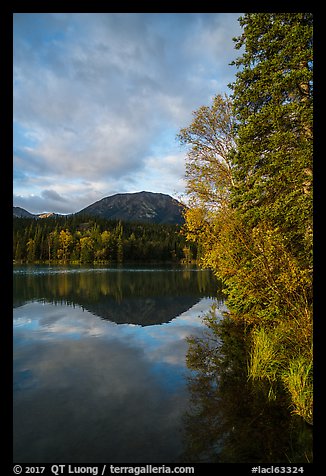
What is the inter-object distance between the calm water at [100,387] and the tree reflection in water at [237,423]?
0.48 meters

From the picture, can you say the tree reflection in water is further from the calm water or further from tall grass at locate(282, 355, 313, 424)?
the calm water

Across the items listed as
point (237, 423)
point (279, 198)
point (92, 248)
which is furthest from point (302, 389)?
point (92, 248)

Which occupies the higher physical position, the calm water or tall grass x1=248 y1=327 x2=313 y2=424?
tall grass x1=248 y1=327 x2=313 y2=424

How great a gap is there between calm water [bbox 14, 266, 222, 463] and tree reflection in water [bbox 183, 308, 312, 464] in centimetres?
48

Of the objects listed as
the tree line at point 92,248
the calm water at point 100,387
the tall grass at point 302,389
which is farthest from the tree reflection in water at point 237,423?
the tree line at point 92,248

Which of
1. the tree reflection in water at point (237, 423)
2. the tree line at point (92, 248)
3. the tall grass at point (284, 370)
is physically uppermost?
the tree line at point (92, 248)

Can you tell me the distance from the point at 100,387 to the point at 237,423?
16.4 feet

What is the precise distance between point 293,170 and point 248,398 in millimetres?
7768

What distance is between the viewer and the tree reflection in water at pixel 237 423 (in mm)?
5887

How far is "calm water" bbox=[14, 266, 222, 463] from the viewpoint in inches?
250

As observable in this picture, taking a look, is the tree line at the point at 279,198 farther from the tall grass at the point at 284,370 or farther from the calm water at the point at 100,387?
the calm water at the point at 100,387

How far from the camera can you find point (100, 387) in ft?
31.3

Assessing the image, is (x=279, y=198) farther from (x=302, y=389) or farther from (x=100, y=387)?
(x=100, y=387)

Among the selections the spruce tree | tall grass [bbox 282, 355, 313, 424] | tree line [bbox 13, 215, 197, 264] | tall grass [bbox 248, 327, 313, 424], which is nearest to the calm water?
tall grass [bbox 248, 327, 313, 424]
